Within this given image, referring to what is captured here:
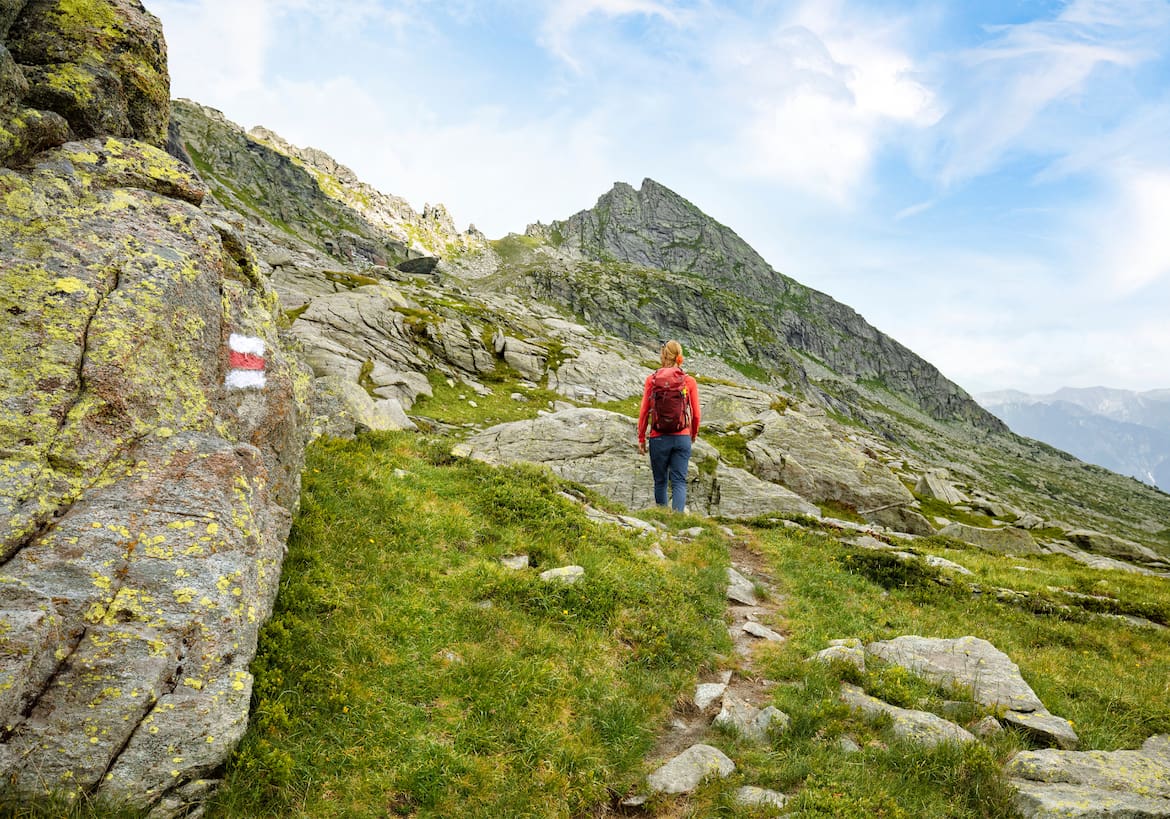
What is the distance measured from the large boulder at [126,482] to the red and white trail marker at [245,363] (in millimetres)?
26

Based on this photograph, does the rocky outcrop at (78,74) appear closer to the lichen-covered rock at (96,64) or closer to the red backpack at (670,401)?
the lichen-covered rock at (96,64)

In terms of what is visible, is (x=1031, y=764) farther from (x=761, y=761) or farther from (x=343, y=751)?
(x=343, y=751)

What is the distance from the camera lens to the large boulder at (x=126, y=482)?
4.74m

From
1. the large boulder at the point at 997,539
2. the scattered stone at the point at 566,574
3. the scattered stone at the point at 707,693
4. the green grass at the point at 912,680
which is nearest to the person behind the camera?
the green grass at the point at 912,680

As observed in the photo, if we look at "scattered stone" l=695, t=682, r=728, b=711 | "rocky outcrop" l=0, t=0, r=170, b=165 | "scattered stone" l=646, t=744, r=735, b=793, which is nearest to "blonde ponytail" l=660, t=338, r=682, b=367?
"scattered stone" l=695, t=682, r=728, b=711

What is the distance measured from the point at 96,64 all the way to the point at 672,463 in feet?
52.7

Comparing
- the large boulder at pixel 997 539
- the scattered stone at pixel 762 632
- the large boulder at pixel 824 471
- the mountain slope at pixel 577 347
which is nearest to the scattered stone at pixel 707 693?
the scattered stone at pixel 762 632

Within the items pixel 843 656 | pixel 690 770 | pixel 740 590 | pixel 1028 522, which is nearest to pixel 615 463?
pixel 740 590

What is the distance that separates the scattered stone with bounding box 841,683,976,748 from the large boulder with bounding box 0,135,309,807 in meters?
8.29

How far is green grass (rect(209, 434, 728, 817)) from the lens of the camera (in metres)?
5.78

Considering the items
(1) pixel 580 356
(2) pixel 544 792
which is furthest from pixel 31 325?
(1) pixel 580 356

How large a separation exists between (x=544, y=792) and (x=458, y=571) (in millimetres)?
4473

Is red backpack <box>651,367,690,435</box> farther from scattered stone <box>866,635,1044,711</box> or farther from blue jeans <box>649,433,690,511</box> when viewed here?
scattered stone <box>866,635,1044,711</box>

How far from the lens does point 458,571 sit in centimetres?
982
